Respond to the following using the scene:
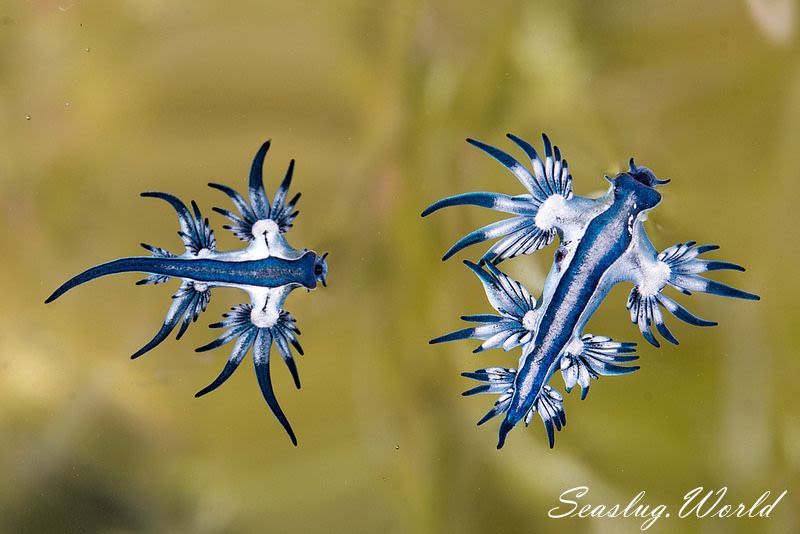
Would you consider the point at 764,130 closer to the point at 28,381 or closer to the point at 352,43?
the point at 352,43

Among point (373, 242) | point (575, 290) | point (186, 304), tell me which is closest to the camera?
point (575, 290)

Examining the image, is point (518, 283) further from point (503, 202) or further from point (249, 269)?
point (249, 269)

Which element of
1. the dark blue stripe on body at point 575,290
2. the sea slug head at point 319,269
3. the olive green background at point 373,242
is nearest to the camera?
the dark blue stripe on body at point 575,290

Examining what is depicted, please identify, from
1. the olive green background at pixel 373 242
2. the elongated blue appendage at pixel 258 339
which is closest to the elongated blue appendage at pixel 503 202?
the olive green background at pixel 373 242

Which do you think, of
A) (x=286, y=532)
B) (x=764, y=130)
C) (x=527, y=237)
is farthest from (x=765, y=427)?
(x=286, y=532)

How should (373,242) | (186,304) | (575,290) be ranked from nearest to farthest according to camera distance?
1. (575,290)
2. (186,304)
3. (373,242)

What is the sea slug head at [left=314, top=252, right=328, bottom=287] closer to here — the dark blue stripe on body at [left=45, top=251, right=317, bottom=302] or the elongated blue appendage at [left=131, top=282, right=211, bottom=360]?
the dark blue stripe on body at [left=45, top=251, right=317, bottom=302]

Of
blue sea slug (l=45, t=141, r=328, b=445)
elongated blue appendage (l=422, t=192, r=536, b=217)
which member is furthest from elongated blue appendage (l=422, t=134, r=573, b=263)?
blue sea slug (l=45, t=141, r=328, b=445)

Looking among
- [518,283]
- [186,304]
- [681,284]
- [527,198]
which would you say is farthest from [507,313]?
[186,304]

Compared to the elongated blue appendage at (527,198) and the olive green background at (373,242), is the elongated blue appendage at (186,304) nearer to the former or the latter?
the olive green background at (373,242)
